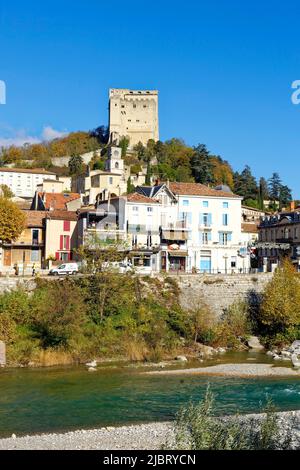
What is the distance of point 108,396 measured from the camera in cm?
2683

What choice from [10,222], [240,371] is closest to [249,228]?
[10,222]

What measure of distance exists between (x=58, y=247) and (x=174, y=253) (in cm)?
982

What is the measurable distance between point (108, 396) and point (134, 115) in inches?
4184

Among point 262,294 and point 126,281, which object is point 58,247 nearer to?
point 126,281

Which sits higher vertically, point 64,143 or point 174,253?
point 64,143

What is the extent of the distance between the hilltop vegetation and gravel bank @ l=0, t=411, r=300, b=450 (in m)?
77.8

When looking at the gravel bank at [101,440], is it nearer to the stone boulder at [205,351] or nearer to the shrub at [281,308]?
the stone boulder at [205,351]

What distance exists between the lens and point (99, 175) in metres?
89.5

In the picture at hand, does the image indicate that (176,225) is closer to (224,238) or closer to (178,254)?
(178,254)

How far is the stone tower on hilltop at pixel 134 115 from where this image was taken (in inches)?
5022

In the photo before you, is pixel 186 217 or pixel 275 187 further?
pixel 275 187

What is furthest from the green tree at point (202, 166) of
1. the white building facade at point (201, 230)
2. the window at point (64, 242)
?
the window at point (64, 242)

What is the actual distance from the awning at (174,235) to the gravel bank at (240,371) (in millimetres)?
21554
